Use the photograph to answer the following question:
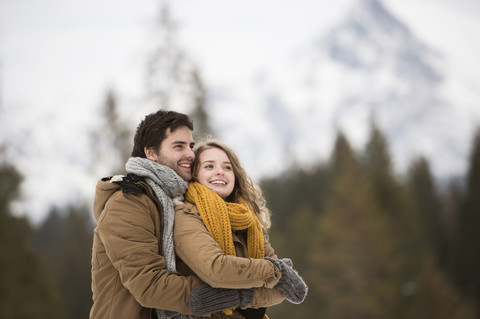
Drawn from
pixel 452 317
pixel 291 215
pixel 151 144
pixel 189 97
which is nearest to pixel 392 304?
pixel 452 317

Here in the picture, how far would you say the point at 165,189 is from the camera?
11.1 ft

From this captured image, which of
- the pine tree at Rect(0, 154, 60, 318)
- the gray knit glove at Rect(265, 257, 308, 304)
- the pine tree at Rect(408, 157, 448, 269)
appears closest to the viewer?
the gray knit glove at Rect(265, 257, 308, 304)

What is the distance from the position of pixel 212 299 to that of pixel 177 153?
1.16m

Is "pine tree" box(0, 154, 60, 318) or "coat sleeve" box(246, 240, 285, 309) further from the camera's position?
"pine tree" box(0, 154, 60, 318)

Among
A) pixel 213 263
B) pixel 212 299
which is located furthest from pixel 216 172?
pixel 212 299

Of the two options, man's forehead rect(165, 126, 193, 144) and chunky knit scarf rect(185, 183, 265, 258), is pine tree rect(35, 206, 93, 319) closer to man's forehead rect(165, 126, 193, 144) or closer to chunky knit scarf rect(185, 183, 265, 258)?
man's forehead rect(165, 126, 193, 144)

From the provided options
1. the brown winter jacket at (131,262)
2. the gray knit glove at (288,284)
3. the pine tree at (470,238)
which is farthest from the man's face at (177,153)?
the pine tree at (470,238)

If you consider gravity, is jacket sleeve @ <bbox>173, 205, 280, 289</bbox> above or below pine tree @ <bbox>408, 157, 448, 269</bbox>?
below

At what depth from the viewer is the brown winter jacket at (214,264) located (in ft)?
9.66

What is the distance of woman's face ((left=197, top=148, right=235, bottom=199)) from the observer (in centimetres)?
375

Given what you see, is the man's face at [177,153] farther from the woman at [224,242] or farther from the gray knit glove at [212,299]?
Result: the gray knit glove at [212,299]

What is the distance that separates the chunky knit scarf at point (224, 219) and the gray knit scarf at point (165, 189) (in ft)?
0.50

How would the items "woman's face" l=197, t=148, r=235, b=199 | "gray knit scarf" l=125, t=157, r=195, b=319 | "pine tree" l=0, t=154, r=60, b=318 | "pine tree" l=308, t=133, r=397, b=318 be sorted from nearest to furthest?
1. "gray knit scarf" l=125, t=157, r=195, b=319
2. "woman's face" l=197, t=148, r=235, b=199
3. "pine tree" l=0, t=154, r=60, b=318
4. "pine tree" l=308, t=133, r=397, b=318

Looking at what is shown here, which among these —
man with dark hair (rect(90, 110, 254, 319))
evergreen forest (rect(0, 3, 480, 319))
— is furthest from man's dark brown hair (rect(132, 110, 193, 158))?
evergreen forest (rect(0, 3, 480, 319))
